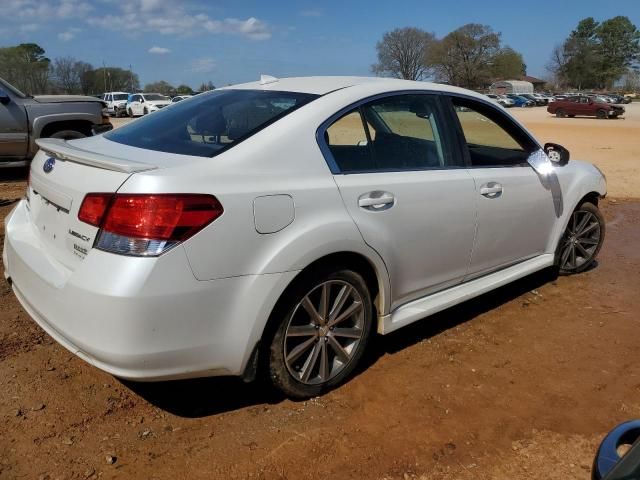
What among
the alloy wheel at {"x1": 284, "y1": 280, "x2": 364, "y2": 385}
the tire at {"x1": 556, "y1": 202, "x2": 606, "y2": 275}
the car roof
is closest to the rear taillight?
the alloy wheel at {"x1": 284, "y1": 280, "x2": 364, "y2": 385}

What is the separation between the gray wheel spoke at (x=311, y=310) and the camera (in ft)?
9.39

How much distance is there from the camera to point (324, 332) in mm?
3025

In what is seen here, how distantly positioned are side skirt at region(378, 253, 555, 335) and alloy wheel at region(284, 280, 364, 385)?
0.80 ft

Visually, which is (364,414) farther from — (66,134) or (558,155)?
(66,134)

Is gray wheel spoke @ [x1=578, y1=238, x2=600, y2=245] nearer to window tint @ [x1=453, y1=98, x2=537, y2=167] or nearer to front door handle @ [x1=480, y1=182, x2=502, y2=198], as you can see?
window tint @ [x1=453, y1=98, x2=537, y2=167]

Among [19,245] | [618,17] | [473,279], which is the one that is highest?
[618,17]

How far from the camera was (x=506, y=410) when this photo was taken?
3.07 m

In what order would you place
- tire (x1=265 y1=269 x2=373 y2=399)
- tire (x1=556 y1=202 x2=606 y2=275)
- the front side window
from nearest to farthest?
A: tire (x1=265 y1=269 x2=373 y2=399), the front side window, tire (x1=556 y1=202 x2=606 y2=275)

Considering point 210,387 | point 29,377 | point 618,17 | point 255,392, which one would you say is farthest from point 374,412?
point 618,17

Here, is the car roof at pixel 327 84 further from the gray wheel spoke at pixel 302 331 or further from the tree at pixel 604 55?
the tree at pixel 604 55

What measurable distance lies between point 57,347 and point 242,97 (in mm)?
1911

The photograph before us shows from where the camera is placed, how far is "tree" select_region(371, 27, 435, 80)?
9556 centimetres

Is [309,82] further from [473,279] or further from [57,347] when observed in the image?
[57,347]

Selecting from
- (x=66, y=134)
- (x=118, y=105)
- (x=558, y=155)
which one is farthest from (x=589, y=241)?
(x=118, y=105)
